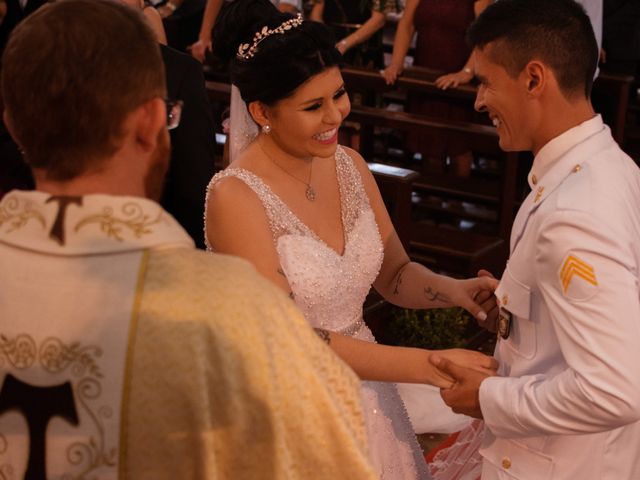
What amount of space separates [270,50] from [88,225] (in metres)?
1.56

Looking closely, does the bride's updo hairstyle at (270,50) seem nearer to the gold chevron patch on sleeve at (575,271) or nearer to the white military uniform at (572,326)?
the white military uniform at (572,326)

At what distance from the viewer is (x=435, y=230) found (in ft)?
20.0

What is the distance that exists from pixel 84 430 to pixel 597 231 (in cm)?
122

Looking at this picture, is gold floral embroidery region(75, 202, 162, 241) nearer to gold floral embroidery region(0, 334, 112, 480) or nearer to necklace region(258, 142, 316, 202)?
gold floral embroidery region(0, 334, 112, 480)

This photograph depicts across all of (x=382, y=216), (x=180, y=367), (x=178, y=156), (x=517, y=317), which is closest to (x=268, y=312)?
(x=180, y=367)

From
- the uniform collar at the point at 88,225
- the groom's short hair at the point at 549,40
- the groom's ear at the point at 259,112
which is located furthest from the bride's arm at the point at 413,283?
the uniform collar at the point at 88,225

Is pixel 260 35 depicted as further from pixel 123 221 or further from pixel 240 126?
pixel 123 221

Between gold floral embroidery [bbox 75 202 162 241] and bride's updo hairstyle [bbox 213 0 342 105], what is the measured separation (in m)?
1.49

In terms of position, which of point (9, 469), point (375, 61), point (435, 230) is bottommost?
point (435, 230)

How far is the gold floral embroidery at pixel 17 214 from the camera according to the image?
64.8 inches

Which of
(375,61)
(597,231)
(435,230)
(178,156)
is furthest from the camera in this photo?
(375,61)

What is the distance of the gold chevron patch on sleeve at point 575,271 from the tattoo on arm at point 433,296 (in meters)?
0.98

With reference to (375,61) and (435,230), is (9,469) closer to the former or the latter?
(435,230)

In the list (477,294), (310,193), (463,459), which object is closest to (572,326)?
(477,294)
